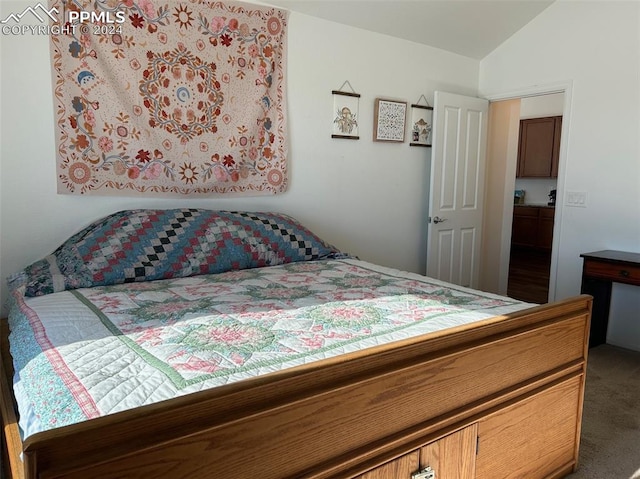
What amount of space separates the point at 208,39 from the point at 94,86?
0.70 meters

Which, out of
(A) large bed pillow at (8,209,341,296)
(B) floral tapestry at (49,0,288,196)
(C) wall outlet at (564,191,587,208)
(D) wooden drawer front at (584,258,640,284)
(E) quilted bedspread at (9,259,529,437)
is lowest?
(D) wooden drawer front at (584,258,640,284)

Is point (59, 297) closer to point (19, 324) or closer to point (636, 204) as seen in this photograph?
point (19, 324)

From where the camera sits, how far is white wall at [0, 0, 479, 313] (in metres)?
2.25

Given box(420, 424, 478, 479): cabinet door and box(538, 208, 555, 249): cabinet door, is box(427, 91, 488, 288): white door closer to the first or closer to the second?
box(420, 424, 478, 479): cabinet door

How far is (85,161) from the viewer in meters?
2.41

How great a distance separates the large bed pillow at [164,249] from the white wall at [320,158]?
0.65ft

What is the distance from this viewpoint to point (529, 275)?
5.64m

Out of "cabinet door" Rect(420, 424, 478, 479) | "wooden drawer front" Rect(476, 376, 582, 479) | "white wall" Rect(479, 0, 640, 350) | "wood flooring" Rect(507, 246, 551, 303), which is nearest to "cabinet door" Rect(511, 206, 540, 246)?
"wood flooring" Rect(507, 246, 551, 303)

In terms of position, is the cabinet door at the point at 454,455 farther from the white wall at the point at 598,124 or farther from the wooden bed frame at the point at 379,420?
the white wall at the point at 598,124

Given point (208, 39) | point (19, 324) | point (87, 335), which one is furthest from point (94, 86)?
point (87, 335)

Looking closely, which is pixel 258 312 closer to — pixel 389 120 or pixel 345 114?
pixel 345 114

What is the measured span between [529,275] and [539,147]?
223cm

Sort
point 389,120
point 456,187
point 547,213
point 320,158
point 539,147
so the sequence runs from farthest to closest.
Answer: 1. point 539,147
2. point 547,213
3. point 456,187
4. point 389,120
5. point 320,158

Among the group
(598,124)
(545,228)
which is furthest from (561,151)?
(545,228)
